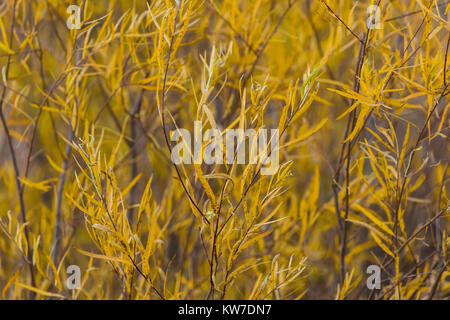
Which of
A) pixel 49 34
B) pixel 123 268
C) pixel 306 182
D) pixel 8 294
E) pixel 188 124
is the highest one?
pixel 49 34

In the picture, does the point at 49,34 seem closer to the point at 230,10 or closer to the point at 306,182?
the point at 230,10

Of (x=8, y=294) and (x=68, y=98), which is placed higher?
(x=68, y=98)

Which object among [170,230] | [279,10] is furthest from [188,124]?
[279,10]

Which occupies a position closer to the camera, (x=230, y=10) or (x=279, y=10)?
(x=230, y=10)

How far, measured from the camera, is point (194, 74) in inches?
38.6

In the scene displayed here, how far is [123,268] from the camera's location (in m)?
0.68

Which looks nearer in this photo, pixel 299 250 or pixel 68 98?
pixel 68 98
